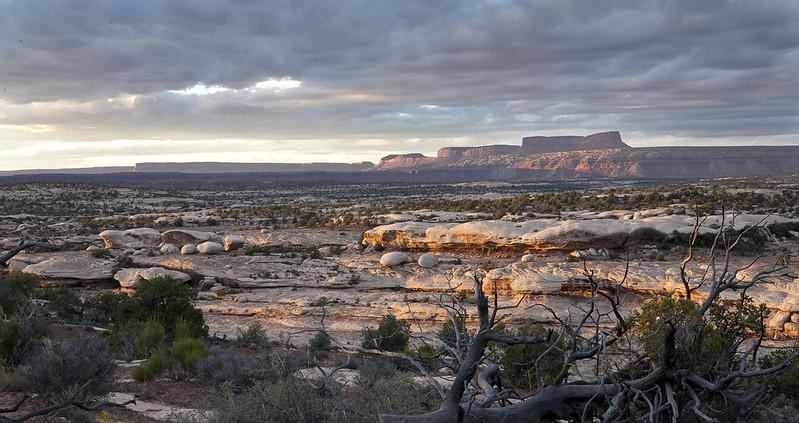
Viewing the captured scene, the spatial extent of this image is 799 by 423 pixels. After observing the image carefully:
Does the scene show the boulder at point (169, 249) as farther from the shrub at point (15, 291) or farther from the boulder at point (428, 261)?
the boulder at point (428, 261)

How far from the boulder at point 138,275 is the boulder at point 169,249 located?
5269 mm

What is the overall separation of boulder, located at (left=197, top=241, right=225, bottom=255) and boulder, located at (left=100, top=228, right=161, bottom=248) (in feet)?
13.4

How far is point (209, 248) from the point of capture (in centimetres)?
3123

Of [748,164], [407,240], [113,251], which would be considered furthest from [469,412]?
[748,164]

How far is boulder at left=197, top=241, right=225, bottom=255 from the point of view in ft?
102

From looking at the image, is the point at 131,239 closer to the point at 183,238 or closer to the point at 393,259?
the point at 183,238

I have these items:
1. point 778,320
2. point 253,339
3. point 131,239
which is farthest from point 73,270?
point 778,320

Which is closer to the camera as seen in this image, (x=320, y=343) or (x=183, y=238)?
(x=320, y=343)

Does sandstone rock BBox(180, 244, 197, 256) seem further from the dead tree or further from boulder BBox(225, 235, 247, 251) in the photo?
the dead tree

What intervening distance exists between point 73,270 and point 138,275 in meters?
3.78

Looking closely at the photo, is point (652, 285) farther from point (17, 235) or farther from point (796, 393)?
point (17, 235)

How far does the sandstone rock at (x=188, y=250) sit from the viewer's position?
102 feet

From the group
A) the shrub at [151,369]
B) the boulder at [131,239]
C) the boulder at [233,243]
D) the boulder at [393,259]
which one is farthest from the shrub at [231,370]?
the boulder at [131,239]

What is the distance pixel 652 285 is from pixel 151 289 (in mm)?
15520
